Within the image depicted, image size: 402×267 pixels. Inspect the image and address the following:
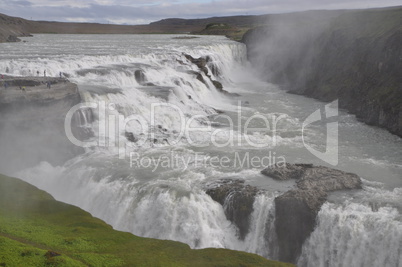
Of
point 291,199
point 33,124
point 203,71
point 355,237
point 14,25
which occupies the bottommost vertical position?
point 355,237

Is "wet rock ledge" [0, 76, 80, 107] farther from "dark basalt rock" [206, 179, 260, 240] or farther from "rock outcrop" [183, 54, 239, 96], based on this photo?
"rock outcrop" [183, 54, 239, 96]

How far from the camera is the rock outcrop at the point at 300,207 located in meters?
19.8

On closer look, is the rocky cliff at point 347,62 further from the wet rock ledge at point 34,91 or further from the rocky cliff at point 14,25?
the rocky cliff at point 14,25

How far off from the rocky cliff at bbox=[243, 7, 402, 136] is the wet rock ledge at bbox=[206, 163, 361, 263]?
48.7 ft

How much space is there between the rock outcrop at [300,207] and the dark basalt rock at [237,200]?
153 centimetres

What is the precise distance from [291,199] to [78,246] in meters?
10.8

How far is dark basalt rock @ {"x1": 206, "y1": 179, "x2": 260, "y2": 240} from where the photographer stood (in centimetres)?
2092

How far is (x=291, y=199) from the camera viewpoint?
67.2 ft

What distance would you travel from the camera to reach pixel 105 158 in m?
28.1

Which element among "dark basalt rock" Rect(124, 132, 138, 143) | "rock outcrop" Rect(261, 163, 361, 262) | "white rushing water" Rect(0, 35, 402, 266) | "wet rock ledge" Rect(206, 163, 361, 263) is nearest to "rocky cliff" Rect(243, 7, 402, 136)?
"white rushing water" Rect(0, 35, 402, 266)

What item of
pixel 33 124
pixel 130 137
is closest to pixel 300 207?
pixel 130 137

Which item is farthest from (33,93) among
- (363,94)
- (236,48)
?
(236,48)

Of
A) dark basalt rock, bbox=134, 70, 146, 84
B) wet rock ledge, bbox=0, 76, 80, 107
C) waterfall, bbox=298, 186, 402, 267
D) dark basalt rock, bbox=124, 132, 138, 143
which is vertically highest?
dark basalt rock, bbox=134, 70, 146, 84

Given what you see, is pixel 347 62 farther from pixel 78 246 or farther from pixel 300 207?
pixel 78 246
